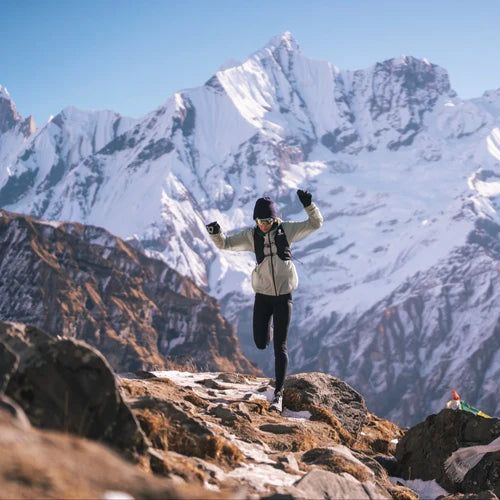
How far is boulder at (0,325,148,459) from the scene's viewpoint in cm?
474

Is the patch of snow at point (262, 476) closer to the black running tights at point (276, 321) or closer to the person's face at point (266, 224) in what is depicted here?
the black running tights at point (276, 321)

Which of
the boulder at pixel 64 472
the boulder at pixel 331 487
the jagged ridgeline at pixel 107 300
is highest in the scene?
the boulder at pixel 64 472

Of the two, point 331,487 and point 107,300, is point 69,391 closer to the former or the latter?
point 331,487

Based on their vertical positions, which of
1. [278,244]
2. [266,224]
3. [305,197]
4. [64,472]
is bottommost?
[64,472]

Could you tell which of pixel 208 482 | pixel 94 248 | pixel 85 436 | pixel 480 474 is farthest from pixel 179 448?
pixel 94 248

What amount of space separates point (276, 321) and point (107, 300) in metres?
155

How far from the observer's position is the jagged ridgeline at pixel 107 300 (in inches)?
5591

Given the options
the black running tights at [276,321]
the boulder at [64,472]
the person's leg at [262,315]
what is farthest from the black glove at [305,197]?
the boulder at [64,472]

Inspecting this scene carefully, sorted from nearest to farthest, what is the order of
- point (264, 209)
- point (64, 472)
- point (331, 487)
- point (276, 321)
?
→ 1. point (64, 472)
2. point (331, 487)
3. point (264, 209)
4. point (276, 321)

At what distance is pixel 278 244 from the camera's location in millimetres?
9586

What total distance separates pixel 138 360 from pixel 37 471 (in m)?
143

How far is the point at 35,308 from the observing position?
139875 mm

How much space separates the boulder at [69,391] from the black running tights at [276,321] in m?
4.66

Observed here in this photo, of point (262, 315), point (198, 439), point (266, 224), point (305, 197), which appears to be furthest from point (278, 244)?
point (198, 439)
